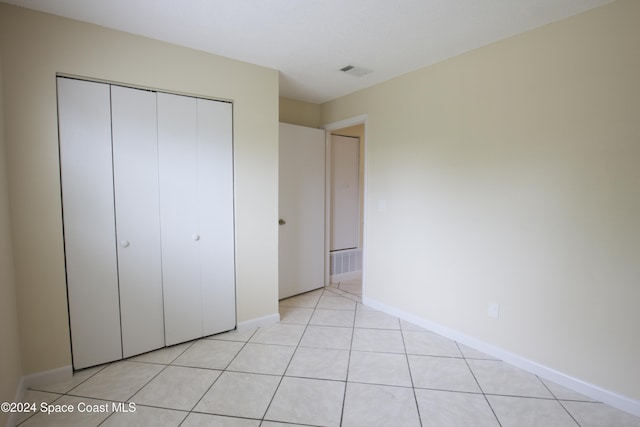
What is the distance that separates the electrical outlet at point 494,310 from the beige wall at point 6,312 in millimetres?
3117

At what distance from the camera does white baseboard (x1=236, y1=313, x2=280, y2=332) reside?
9.35ft

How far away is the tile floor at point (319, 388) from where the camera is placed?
175 cm

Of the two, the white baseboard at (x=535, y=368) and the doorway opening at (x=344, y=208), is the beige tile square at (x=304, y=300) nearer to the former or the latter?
the doorway opening at (x=344, y=208)

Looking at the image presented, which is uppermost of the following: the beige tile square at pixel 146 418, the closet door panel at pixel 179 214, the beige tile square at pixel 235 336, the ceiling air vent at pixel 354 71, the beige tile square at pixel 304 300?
the ceiling air vent at pixel 354 71

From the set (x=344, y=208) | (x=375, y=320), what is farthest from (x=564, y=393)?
(x=344, y=208)

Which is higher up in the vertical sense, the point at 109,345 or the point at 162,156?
the point at 162,156

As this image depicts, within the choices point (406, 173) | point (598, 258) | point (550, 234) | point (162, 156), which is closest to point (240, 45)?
point (162, 156)

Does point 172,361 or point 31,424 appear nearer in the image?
point 31,424

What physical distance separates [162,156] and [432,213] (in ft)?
7.73

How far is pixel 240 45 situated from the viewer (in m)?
2.40

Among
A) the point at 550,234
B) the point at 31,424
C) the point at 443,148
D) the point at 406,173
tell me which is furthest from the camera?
the point at 406,173

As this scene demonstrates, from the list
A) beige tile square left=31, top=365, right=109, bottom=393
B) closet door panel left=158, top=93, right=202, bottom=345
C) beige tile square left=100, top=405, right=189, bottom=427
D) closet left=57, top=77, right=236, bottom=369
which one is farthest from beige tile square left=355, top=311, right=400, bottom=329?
beige tile square left=31, top=365, right=109, bottom=393

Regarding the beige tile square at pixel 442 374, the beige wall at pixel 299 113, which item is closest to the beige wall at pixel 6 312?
the beige tile square at pixel 442 374

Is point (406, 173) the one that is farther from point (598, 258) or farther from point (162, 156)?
point (162, 156)
